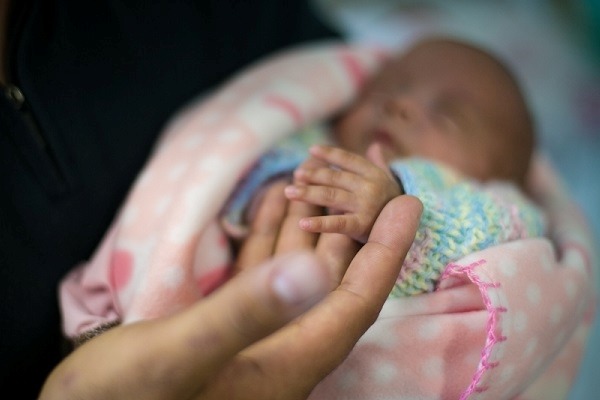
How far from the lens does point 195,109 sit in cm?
99

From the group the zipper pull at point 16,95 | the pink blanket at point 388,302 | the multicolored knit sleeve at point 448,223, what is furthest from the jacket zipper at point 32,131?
the multicolored knit sleeve at point 448,223

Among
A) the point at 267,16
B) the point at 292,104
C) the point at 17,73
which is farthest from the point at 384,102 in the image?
the point at 17,73

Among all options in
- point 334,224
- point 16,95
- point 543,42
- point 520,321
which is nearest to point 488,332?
point 520,321

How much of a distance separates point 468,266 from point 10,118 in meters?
0.52

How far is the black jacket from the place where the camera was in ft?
2.21

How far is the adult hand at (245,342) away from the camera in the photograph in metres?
0.40

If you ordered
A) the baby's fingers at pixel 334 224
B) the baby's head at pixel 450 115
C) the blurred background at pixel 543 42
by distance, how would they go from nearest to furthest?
the baby's fingers at pixel 334 224, the baby's head at pixel 450 115, the blurred background at pixel 543 42

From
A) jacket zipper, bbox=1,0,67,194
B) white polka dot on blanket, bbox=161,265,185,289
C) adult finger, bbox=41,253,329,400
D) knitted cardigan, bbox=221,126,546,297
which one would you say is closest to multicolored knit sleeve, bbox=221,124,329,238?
knitted cardigan, bbox=221,126,546,297

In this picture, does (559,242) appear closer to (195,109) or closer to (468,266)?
(468,266)

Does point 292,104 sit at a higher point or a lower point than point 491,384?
higher

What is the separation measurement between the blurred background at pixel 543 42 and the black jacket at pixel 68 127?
0.55 meters

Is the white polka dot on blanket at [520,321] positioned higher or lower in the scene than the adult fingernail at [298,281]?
lower

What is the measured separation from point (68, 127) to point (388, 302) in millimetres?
440

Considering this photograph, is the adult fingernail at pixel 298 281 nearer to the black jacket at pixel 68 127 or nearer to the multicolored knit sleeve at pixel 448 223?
the multicolored knit sleeve at pixel 448 223
